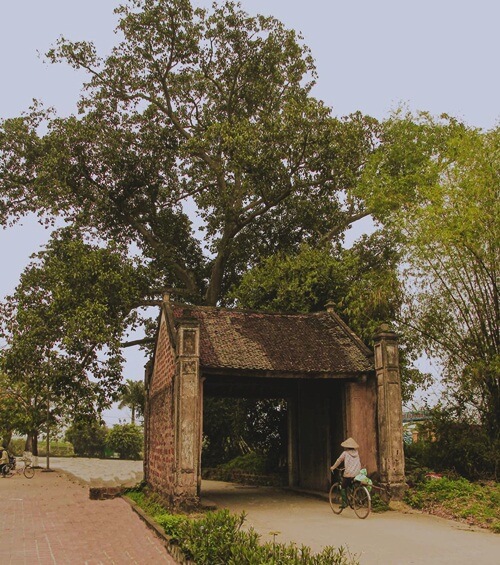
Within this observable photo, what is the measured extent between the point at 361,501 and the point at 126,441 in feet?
131

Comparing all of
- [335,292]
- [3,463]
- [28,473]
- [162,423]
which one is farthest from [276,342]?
[3,463]

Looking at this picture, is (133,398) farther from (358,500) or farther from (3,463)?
(358,500)

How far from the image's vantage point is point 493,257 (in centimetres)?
1588

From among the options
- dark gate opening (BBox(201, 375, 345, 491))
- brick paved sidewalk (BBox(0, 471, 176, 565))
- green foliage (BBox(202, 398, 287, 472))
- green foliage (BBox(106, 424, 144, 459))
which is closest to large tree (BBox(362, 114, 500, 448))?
dark gate opening (BBox(201, 375, 345, 491))

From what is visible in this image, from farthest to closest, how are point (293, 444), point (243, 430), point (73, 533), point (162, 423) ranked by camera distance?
point (243, 430)
point (293, 444)
point (162, 423)
point (73, 533)

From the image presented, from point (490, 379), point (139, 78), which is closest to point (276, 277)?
point (490, 379)

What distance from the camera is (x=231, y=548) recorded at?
25.0ft

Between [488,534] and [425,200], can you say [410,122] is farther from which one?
[488,534]

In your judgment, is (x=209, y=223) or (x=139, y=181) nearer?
(x=139, y=181)

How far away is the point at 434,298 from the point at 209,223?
1546 centimetres

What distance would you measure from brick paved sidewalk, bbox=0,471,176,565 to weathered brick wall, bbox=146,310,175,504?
1036mm

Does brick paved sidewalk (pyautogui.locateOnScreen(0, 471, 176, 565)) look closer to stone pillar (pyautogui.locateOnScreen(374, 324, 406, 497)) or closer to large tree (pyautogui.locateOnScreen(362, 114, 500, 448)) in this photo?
stone pillar (pyautogui.locateOnScreen(374, 324, 406, 497))

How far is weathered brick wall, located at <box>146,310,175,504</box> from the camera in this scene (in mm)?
14547

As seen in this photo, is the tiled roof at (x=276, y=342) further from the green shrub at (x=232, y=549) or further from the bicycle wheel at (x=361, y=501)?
the green shrub at (x=232, y=549)
